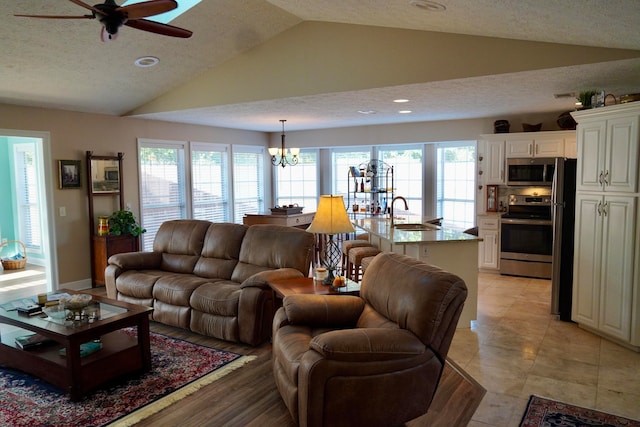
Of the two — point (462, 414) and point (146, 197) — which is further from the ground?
point (146, 197)

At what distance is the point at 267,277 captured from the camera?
399 cm

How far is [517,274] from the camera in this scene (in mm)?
6551

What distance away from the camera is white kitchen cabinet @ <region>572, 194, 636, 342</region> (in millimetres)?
3844

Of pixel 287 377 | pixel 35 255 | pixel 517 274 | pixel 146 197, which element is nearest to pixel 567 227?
pixel 517 274

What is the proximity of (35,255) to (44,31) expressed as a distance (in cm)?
531

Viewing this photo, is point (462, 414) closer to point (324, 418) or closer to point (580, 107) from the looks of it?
point (324, 418)

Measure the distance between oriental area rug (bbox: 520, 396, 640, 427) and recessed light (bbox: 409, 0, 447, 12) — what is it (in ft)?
9.71

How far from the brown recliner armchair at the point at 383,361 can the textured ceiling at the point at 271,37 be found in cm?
206

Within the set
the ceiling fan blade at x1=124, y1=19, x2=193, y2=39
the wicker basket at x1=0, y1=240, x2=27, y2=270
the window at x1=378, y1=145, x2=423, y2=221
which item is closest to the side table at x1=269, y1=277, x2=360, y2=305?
the ceiling fan blade at x1=124, y1=19, x2=193, y2=39

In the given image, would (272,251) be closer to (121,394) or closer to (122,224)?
(121,394)

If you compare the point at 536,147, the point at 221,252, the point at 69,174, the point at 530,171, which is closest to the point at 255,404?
the point at 221,252

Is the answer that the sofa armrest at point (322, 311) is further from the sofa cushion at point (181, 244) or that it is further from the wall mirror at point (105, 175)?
the wall mirror at point (105, 175)

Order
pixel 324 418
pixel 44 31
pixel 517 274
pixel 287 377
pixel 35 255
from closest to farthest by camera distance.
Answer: pixel 324 418 < pixel 287 377 < pixel 44 31 < pixel 517 274 < pixel 35 255

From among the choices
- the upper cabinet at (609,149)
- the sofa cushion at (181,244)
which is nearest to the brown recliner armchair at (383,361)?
the upper cabinet at (609,149)
